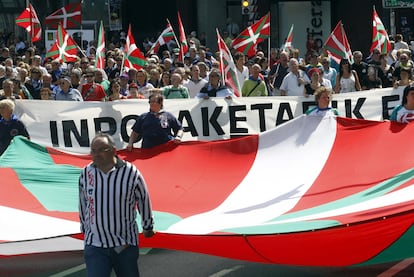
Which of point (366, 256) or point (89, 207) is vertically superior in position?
point (89, 207)

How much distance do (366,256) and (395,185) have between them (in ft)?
3.55

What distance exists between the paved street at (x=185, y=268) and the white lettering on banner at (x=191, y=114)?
3.29m

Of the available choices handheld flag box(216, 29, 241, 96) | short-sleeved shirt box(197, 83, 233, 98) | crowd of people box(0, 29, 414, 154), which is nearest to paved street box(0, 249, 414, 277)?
crowd of people box(0, 29, 414, 154)

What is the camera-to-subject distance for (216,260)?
9.46 meters

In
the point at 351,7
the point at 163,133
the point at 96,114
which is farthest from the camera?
the point at 351,7

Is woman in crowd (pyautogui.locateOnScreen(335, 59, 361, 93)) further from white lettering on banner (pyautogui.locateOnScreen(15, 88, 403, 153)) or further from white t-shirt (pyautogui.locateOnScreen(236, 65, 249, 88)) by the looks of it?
white lettering on banner (pyautogui.locateOnScreen(15, 88, 403, 153))

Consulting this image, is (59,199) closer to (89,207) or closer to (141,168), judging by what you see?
(141,168)

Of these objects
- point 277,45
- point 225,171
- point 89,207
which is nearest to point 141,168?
point 225,171

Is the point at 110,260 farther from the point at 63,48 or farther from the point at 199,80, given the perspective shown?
the point at 63,48

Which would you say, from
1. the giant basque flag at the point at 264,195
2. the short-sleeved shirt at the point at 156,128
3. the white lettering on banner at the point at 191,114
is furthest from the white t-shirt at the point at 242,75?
the giant basque flag at the point at 264,195

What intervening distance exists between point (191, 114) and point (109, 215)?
6.67 meters

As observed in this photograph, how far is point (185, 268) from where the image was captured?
909 cm

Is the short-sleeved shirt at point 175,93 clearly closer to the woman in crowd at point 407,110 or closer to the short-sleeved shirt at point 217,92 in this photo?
the short-sleeved shirt at point 217,92

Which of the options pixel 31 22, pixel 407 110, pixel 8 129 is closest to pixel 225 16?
pixel 31 22
